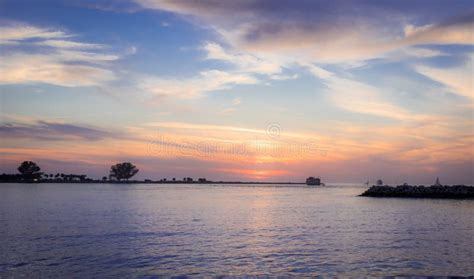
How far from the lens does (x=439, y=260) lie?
25.9 m

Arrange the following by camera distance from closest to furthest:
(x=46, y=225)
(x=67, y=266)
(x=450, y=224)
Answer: (x=67, y=266)
(x=46, y=225)
(x=450, y=224)

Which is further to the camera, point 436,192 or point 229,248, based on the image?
point 436,192

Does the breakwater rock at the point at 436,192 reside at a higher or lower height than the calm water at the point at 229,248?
higher

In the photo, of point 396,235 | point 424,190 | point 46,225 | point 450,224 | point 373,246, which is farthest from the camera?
point 424,190

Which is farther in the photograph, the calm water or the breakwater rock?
the breakwater rock

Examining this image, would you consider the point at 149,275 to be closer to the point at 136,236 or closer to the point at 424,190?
the point at 136,236

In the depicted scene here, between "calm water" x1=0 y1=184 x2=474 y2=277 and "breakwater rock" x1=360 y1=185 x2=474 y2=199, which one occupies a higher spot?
"breakwater rock" x1=360 y1=185 x2=474 y2=199

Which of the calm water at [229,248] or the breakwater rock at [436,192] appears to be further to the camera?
the breakwater rock at [436,192]

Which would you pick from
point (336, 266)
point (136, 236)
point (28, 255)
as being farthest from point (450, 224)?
point (28, 255)

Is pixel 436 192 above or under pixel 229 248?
above

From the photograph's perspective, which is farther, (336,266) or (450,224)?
(450,224)

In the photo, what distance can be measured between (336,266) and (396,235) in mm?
15491

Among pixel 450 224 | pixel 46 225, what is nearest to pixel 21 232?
pixel 46 225

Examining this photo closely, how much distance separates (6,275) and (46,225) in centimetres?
2135
